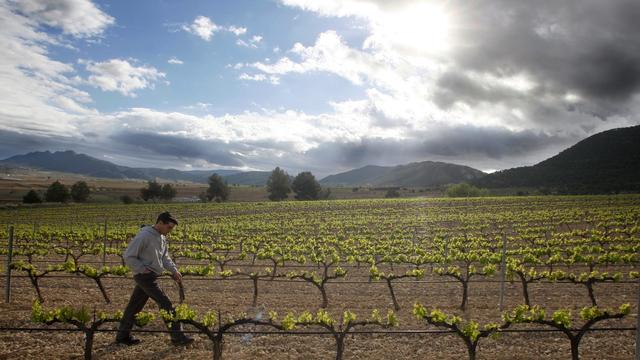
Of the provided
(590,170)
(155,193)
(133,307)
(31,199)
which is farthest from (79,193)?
(590,170)

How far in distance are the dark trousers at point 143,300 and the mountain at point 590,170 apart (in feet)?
338

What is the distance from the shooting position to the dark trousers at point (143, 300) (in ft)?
27.2

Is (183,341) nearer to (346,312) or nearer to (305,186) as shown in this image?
(346,312)

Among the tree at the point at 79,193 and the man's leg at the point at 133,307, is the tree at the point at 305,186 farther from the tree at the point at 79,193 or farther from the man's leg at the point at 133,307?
the man's leg at the point at 133,307

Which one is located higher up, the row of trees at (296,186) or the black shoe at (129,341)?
the row of trees at (296,186)

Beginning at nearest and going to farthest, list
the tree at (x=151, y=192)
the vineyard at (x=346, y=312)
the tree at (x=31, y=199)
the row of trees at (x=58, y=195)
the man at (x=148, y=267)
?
the man at (x=148, y=267)
the vineyard at (x=346, y=312)
the tree at (x=31, y=199)
the row of trees at (x=58, y=195)
the tree at (x=151, y=192)

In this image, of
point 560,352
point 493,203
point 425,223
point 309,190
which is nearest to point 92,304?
Answer: point 560,352

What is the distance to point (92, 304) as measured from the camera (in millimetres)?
12867

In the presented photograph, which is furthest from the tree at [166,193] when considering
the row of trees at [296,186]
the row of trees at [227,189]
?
the row of trees at [296,186]

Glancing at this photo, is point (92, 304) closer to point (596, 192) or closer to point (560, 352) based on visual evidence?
point (560, 352)

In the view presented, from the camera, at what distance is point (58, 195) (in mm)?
85812

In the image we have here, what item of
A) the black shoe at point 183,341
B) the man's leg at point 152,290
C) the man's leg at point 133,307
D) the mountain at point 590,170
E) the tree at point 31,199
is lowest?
the tree at point 31,199

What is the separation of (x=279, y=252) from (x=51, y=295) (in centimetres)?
1008

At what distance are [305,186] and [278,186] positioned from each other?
677cm
